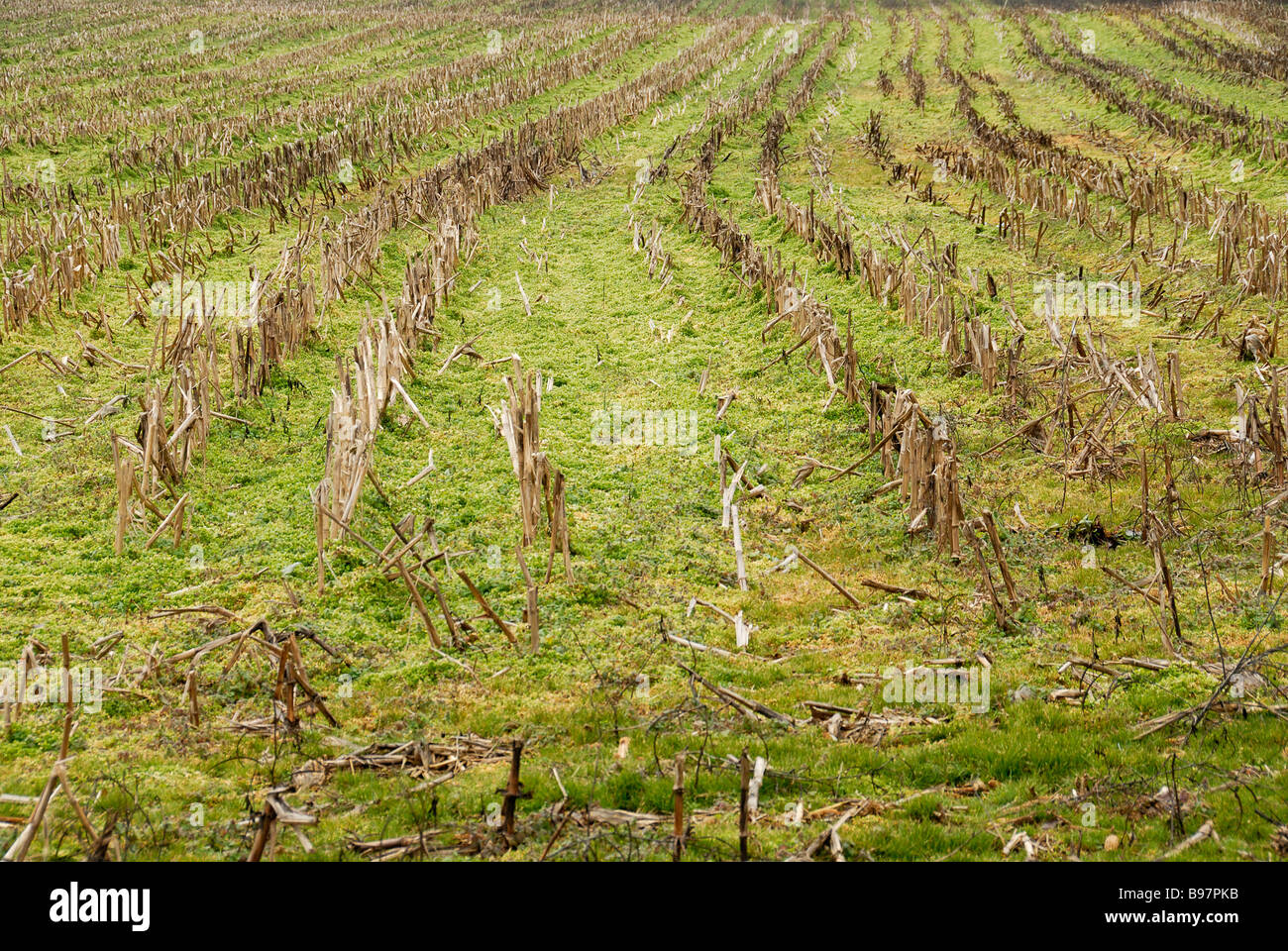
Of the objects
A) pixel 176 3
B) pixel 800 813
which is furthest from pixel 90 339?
pixel 176 3

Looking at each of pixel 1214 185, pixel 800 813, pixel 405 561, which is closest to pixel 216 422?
pixel 405 561

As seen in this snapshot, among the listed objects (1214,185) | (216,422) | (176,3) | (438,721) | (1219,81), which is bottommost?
(438,721)

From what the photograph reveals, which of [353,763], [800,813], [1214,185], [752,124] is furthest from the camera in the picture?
[752,124]

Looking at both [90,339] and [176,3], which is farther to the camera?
[176,3]

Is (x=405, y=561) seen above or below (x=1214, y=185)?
below

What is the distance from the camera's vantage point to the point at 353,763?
17.0 feet

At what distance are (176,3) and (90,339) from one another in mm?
38980

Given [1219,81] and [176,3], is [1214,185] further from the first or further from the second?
[176,3]

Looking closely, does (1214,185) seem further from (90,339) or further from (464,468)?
(90,339)

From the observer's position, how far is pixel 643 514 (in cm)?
800

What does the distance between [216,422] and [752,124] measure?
17.8 m

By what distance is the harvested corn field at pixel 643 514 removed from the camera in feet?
16.2

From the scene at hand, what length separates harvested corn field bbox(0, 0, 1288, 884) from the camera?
4.94 m

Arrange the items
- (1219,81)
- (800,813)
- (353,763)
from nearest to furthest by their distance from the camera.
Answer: (800,813), (353,763), (1219,81)
